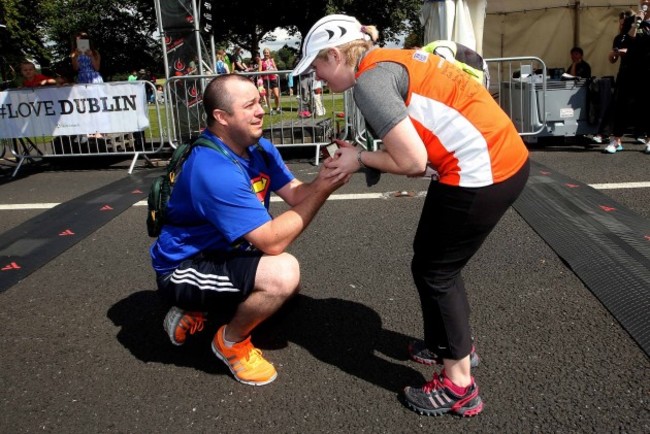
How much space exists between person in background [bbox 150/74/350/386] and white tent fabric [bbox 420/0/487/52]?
6.34 metres

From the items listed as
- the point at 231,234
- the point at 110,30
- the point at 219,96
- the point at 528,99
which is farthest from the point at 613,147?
the point at 110,30

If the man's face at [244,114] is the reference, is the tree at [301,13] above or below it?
above

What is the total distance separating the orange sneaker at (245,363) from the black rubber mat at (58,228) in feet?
6.88

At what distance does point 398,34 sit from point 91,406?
4182 cm

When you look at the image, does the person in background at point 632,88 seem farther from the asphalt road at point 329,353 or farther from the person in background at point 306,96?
the person in background at point 306,96

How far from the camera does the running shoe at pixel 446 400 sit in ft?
7.75

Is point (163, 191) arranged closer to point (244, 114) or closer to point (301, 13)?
point (244, 114)

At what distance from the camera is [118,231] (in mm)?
5242

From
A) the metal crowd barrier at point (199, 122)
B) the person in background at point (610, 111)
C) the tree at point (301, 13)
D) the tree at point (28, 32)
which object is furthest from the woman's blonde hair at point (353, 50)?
the tree at point (28, 32)

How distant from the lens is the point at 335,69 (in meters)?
2.19

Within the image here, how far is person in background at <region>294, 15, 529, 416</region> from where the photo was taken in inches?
81.3

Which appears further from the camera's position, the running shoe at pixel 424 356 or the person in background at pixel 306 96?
the person in background at pixel 306 96

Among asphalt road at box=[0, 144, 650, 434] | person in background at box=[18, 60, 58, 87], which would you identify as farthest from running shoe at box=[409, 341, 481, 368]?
person in background at box=[18, 60, 58, 87]

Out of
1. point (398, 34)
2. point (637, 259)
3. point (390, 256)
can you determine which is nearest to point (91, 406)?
point (390, 256)
